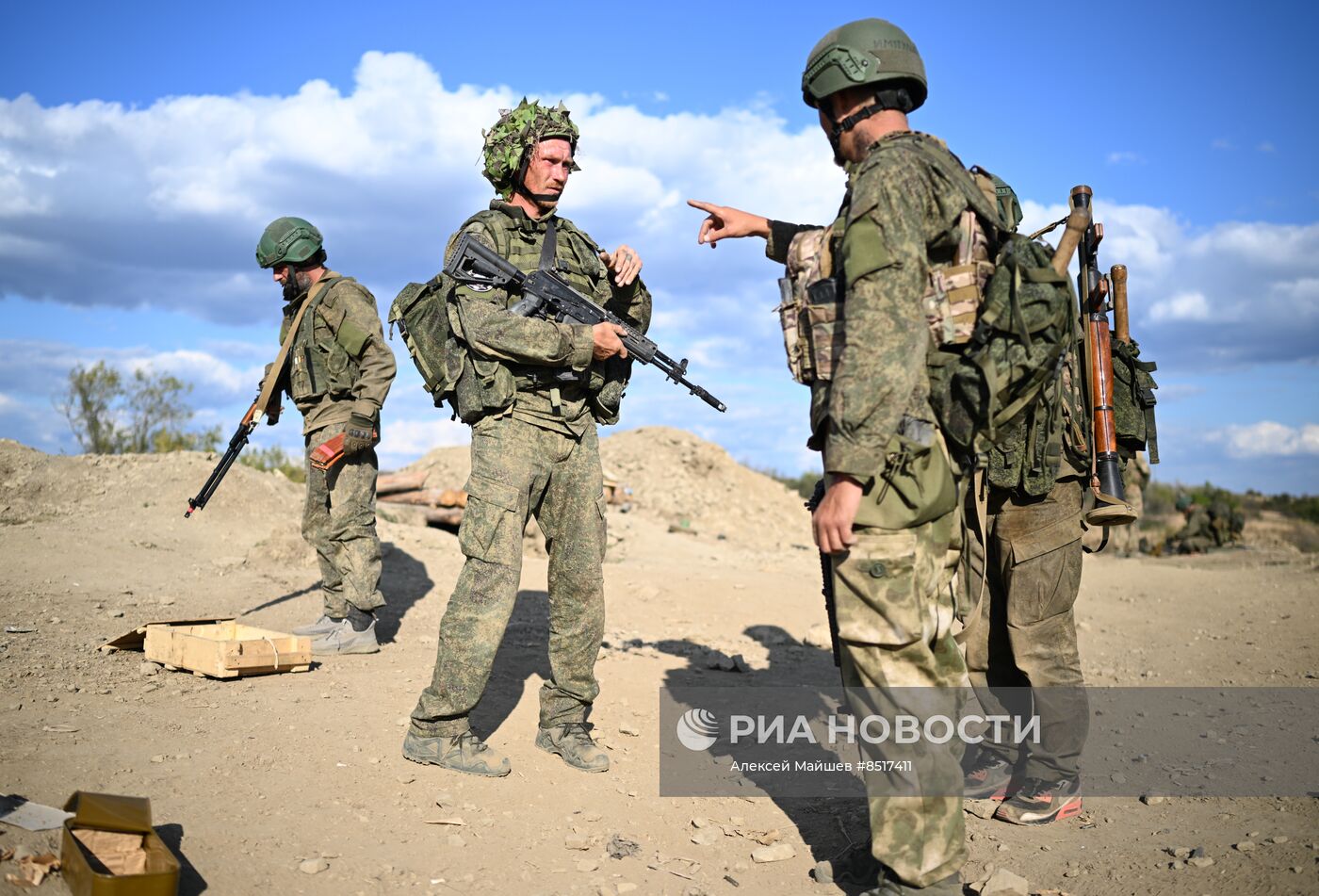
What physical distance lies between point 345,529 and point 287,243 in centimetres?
195

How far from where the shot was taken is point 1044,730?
4129 millimetres

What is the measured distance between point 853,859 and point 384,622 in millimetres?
4797

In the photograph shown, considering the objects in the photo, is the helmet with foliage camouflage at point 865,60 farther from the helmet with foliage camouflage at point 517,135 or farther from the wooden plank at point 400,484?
the wooden plank at point 400,484

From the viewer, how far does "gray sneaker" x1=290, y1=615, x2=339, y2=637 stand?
657 centimetres

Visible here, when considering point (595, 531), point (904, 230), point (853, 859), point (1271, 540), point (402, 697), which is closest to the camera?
point (904, 230)

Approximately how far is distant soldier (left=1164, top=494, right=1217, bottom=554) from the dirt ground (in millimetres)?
5856

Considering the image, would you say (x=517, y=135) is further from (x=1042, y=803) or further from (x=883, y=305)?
(x=1042, y=803)

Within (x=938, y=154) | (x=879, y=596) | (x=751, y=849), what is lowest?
(x=751, y=849)

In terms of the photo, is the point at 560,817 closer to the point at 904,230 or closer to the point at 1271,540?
the point at 904,230

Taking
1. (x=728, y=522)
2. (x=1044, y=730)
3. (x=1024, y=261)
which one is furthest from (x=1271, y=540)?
(x=1024, y=261)

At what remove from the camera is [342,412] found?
6.56 meters

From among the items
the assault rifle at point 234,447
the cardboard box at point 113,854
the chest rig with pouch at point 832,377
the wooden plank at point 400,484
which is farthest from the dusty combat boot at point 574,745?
the wooden plank at point 400,484

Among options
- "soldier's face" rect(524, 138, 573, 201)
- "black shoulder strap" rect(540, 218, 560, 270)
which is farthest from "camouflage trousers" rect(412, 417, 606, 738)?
"soldier's face" rect(524, 138, 573, 201)

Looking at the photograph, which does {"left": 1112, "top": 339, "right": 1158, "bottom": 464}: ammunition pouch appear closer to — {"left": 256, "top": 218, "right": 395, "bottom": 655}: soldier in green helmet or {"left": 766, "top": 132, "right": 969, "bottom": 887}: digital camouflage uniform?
{"left": 766, "top": 132, "right": 969, "bottom": 887}: digital camouflage uniform
